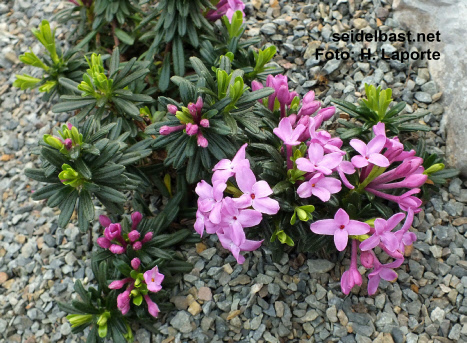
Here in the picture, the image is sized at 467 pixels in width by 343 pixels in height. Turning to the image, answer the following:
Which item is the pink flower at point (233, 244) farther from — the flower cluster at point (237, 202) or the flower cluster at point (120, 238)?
the flower cluster at point (120, 238)

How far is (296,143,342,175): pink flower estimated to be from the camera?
2.10 metres

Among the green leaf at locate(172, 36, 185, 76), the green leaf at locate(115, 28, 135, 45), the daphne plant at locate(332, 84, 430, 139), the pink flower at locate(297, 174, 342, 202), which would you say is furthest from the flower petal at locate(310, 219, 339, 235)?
the green leaf at locate(115, 28, 135, 45)

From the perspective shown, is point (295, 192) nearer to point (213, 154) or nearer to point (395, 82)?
point (213, 154)

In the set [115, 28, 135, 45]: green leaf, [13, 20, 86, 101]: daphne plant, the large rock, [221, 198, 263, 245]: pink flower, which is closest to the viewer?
[221, 198, 263, 245]: pink flower

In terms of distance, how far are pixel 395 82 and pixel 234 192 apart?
1533 millimetres

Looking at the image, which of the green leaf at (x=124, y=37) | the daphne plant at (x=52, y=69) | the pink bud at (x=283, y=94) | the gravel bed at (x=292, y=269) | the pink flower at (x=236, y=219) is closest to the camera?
the pink flower at (x=236, y=219)

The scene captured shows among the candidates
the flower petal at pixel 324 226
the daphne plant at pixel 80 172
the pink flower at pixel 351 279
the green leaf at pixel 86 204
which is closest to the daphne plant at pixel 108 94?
the daphne plant at pixel 80 172

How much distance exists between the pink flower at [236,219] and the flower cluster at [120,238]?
683 millimetres

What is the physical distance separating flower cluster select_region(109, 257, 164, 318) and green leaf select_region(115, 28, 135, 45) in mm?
1762

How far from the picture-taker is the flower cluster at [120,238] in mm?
2508

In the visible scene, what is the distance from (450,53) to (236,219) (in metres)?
1.98

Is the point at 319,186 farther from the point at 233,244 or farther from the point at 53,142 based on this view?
the point at 53,142

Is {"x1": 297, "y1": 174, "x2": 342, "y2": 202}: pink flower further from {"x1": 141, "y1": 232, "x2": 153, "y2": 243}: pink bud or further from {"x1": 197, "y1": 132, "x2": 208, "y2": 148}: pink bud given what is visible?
{"x1": 141, "y1": 232, "x2": 153, "y2": 243}: pink bud

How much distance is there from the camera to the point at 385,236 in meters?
2.10
